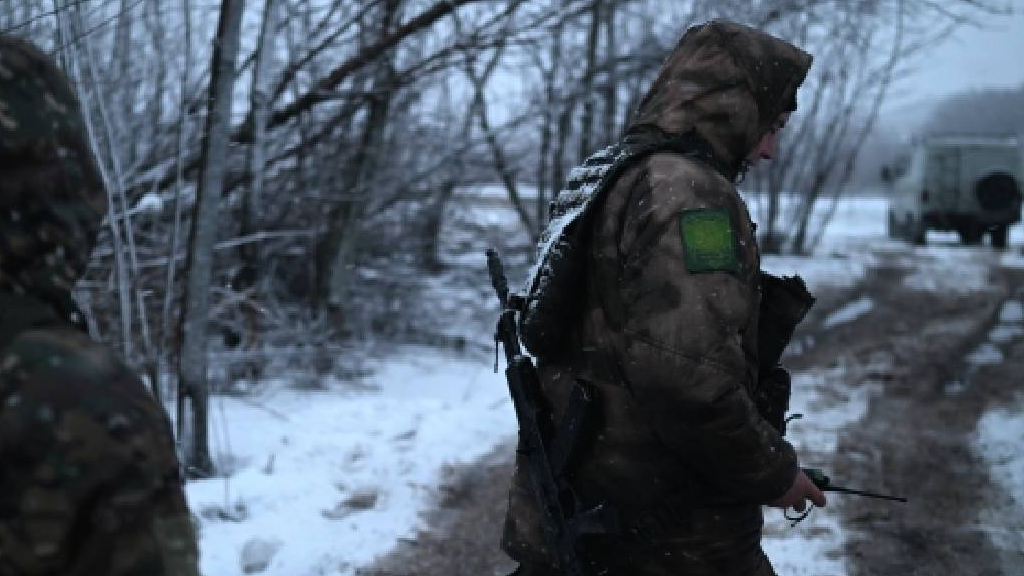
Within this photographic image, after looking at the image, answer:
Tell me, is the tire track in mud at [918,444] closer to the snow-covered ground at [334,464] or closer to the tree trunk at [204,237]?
the snow-covered ground at [334,464]

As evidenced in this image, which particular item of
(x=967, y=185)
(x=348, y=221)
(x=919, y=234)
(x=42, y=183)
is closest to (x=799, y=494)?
(x=42, y=183)

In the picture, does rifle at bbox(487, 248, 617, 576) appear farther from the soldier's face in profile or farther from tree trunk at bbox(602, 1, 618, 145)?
tree trunk at bbox(602, 1, 618, 145)

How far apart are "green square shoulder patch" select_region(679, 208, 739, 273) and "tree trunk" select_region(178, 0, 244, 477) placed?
11.6 ft

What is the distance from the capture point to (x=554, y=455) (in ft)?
7.13

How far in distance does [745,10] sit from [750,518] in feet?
26.7

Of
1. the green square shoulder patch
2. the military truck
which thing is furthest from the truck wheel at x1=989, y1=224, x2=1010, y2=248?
the green square shoulder patch

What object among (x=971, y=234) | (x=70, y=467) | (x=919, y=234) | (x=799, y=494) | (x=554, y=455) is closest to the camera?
(x=70, y=467)

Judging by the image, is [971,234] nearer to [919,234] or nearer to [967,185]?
[919,234]

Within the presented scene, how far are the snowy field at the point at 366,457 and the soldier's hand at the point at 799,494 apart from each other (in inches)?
79.7

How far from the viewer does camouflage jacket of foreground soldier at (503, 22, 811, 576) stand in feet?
6.13

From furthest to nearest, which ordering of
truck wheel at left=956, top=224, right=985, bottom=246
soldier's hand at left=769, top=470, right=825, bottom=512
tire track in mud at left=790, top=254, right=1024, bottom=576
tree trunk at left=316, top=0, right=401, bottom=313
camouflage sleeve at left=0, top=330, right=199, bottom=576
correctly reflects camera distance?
truck wheel at left=956, top=224, right=985, bottom=246, tree trunk at left=316, top=0, right=401, bottom=313, tire track in mud at left=790, top=254, right=1024, bottom=576, soldier's hand at left=769, top=470, right=825, bottom=512, camouflage sleeve at left=0, top=330, right=199, bottom=576

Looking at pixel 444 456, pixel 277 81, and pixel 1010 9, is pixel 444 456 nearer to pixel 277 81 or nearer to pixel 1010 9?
pixel 277 81

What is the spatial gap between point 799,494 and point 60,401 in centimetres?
155

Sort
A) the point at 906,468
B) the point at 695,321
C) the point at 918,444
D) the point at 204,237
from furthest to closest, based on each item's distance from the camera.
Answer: the point at 918,444, the point at 906,468, the point at 204,237, the point at 695,321
